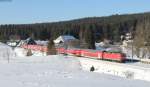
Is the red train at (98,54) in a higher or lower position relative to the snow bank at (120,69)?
higher

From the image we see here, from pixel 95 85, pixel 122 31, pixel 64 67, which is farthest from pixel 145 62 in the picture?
pixel 122 31

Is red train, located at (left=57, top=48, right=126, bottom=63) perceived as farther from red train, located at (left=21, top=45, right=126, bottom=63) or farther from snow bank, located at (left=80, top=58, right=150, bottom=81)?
snow bank, located at (left=80, top=58, right=150, bottom=81)

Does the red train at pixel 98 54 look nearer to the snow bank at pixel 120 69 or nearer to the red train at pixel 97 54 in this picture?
the red train at pixel 97 54

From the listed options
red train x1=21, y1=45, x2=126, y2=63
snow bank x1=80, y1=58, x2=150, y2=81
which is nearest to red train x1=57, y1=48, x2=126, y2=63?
red train x1=21, y1=45, x2=126, y2=63

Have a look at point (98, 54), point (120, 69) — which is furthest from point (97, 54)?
point (120, 69)

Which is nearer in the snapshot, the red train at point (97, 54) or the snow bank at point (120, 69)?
the snow bank at point (120, 69)

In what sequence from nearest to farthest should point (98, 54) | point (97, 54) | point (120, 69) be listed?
point (120, 69) < point (98, 54) < point (97, 54)

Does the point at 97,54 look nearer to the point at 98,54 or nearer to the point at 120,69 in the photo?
the point at 98,54

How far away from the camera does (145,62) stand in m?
48.6

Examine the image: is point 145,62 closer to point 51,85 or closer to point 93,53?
point 93,53

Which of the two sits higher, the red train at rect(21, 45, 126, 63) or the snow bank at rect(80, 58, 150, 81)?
the red train at rect(21, 45, 126, 63)

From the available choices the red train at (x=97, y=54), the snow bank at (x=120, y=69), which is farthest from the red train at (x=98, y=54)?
the snow bank at (x=120, y=69)

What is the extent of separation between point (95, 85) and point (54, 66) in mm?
24077

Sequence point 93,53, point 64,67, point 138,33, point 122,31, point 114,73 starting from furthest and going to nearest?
point 122,31, point 138,33, point 93,53, point 64,67, point 114,73
